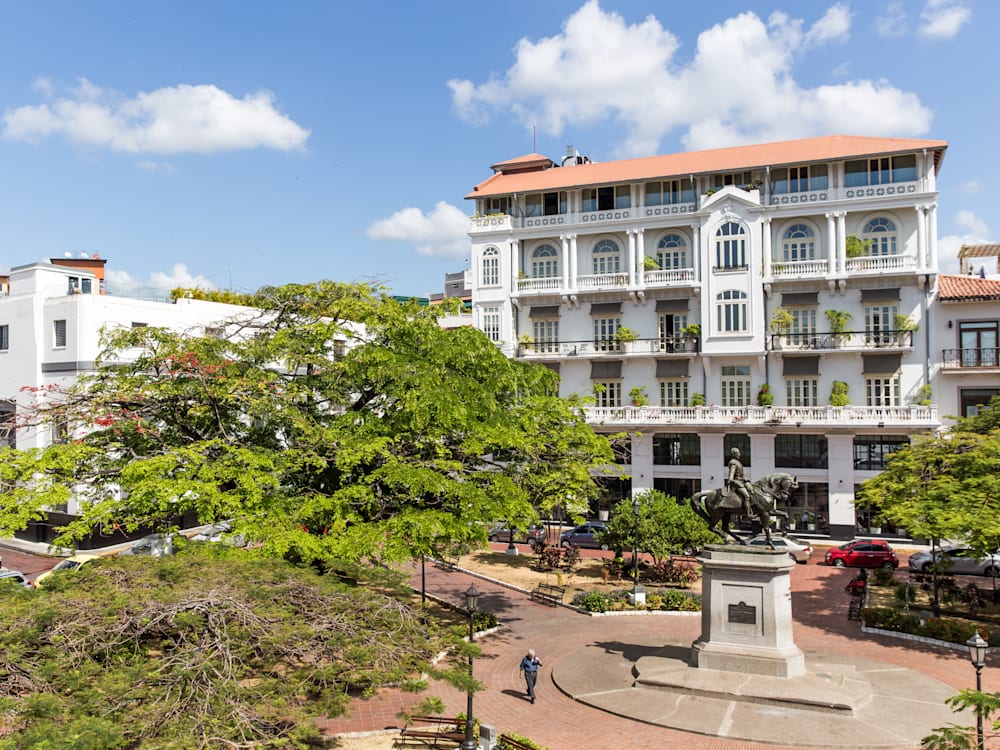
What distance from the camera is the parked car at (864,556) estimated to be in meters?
36.0

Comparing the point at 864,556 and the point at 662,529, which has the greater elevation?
the point at 662,529

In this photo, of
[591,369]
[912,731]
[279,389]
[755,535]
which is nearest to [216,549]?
[279,389]

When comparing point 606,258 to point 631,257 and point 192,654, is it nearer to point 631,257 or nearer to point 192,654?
point 631,257

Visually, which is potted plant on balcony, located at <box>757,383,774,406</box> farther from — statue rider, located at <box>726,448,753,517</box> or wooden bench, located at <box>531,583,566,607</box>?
statue rider, located at <box>726,448,753,517</box>

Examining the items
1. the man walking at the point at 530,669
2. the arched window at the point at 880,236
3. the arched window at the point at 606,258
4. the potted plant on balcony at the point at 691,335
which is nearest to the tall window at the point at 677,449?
the potted plant on balcony at the point at 691,335

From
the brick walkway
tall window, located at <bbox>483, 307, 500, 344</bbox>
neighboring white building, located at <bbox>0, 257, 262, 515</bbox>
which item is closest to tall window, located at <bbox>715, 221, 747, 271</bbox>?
tall window, located at <bbox>483, 307, 500, 344</bbox>

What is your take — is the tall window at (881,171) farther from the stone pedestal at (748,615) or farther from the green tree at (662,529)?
the stone pedestal at (748,615)

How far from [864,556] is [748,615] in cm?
1880

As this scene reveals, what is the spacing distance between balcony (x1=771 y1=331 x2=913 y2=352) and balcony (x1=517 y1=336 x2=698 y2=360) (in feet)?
16.2

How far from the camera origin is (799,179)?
43.8m

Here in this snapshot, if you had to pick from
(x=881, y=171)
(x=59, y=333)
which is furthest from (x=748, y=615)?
(x=59, y=333)

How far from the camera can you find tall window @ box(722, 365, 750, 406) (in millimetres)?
44812

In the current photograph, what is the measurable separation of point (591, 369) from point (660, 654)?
88.0 feet

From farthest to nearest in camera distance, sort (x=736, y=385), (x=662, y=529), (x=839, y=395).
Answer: (x=736, y=385) → (x=839, y=395) → (x=662, y=529)
